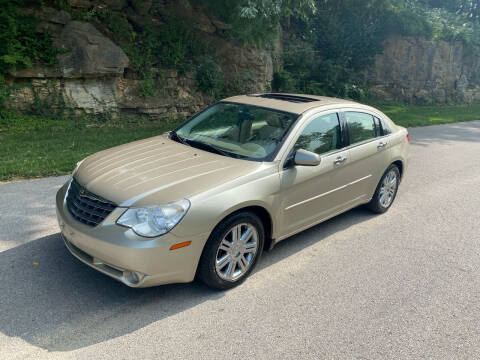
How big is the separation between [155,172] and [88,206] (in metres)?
0.66

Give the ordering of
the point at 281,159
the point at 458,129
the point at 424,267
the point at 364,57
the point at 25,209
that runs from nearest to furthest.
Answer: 1. the point at 281,159
2. the point at 424,267
3. the point at 25,209
4. the point at 458,129
5. the point at 364,57

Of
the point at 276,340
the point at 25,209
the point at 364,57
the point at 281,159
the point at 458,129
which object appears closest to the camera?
the point at 276,340

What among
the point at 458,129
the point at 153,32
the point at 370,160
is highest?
the point at 153,32

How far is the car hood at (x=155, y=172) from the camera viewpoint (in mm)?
3717

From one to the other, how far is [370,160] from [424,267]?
4.88 ft

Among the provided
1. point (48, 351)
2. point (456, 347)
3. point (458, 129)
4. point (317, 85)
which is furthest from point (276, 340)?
point (317, 85)

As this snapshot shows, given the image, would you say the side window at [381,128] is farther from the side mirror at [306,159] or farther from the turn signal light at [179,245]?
the turn signal light at [179,245]

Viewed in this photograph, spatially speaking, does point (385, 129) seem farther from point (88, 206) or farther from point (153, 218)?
point (88, 206)

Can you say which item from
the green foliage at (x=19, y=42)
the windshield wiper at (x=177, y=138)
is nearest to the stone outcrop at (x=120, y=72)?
the green foliage at (x=19, y=42)

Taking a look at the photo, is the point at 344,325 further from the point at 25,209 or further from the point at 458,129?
the point at 458,129

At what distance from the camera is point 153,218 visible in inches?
140

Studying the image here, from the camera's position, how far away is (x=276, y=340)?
3.39 metres

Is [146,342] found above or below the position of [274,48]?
below

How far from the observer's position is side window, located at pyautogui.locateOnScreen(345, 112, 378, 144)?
538 cm
